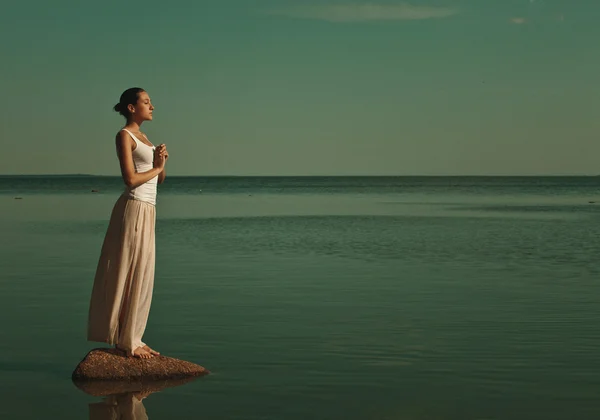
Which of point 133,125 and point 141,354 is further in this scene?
point 141,354

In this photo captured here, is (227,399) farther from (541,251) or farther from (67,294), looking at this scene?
(541,251)

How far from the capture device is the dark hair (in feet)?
24.8

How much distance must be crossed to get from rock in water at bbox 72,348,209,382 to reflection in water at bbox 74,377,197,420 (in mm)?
61

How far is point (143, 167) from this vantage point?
295 inches

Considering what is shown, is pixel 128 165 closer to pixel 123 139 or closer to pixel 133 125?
pixel 123 139

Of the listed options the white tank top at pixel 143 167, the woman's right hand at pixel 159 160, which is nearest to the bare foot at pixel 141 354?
the white tank top at pixel 143 167

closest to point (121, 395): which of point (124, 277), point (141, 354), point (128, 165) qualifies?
point (141, 354)

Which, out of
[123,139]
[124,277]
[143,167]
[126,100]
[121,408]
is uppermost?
[126,100]

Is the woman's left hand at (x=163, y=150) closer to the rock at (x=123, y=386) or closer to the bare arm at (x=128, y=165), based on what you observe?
the bare arm at (x=128, y=165)

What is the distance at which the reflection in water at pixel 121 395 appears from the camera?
21.5ft

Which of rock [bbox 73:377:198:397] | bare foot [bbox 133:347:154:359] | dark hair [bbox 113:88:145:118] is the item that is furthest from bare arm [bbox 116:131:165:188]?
rock [bbox 73:377:198:397]

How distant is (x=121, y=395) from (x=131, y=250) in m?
1.20

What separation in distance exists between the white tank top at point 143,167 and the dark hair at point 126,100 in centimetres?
20

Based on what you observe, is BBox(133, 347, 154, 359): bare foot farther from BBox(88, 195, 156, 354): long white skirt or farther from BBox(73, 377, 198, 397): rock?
BBox(73, 377, 198, 397): rock
